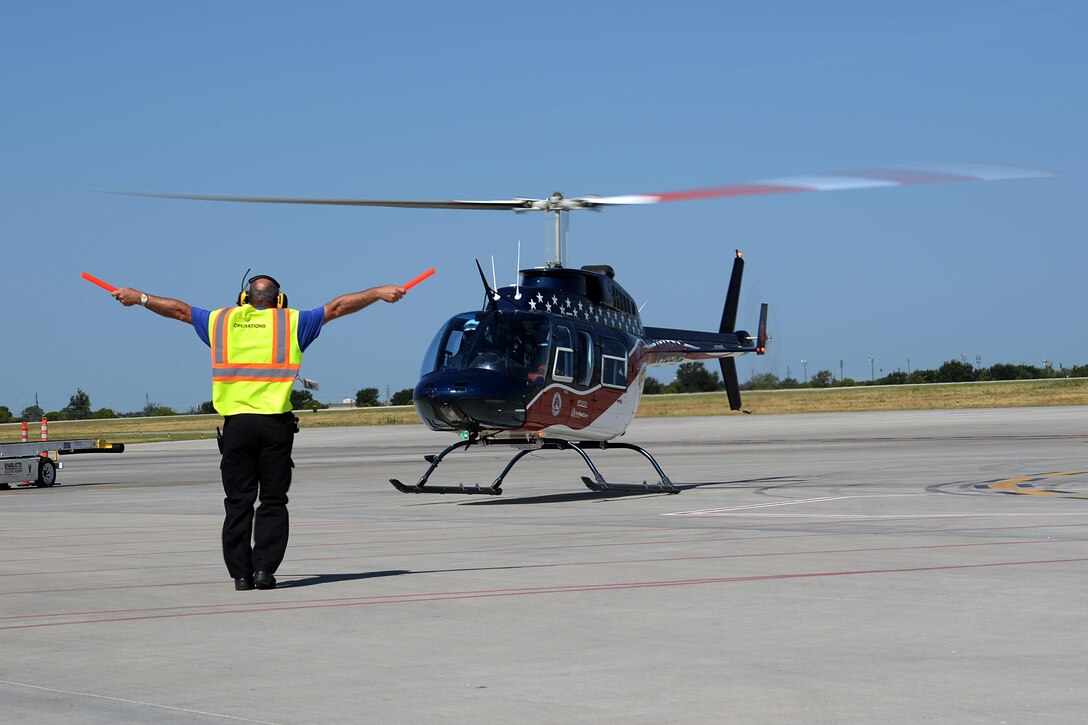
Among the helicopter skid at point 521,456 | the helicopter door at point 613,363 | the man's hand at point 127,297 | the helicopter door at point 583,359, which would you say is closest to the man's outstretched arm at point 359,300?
the man's hand at point 127,297

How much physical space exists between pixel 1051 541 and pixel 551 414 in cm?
921

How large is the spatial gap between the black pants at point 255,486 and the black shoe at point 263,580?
39 mm

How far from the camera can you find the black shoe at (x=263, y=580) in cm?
975

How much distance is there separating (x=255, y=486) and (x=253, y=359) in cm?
97

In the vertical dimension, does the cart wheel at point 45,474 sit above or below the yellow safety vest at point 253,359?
below

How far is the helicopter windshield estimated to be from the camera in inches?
754

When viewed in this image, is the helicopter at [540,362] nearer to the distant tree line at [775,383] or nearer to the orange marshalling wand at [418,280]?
the orange marshalling wand at [418,280]

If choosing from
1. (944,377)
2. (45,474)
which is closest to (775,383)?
(944,377)

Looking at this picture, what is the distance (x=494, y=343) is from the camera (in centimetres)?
1934

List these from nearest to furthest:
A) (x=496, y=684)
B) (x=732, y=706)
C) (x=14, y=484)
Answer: (x=732, y=706) → (x=496, y=684) → (x=14, y=484)

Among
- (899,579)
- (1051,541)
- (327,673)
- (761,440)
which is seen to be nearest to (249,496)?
(327,673)

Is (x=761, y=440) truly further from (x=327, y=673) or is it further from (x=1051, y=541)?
(x=327, y=673)

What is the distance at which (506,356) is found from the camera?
19.2 meters

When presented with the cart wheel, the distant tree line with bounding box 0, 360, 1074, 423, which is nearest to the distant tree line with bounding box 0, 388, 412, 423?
the distant tree line with bounding box 0, 360, 1074, 423
